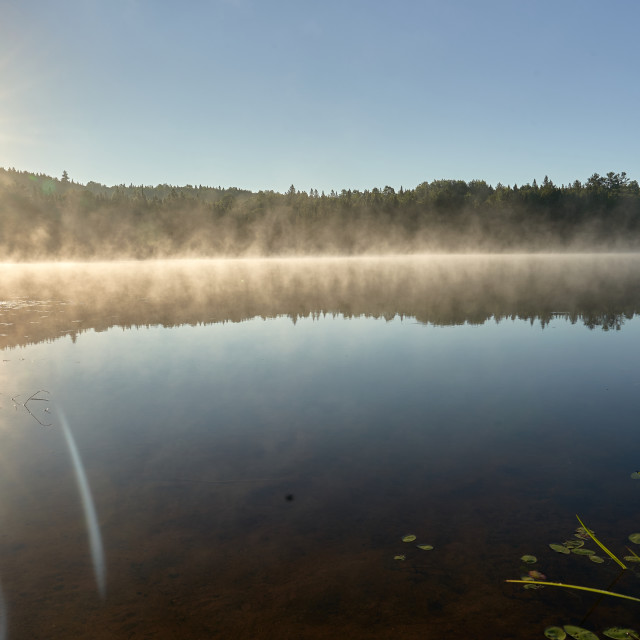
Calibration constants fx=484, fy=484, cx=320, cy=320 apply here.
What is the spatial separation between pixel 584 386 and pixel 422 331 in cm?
720

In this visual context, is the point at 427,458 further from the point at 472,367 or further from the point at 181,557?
the point at 472,367

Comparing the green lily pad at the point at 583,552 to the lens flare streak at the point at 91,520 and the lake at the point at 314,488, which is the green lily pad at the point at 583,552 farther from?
the lens flare streak at the point at 91,520

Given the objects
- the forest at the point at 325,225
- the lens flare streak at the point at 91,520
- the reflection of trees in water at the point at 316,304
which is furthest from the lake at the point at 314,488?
the forest at the point at 325,225

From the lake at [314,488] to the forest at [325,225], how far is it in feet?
390

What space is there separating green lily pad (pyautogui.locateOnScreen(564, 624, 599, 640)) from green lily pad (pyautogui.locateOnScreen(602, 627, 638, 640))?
117mm

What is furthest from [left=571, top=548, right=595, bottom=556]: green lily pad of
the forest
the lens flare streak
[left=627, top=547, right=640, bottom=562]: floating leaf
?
the forest

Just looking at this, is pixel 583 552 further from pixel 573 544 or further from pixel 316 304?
pixel 316 304

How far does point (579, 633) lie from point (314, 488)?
10.8 feet

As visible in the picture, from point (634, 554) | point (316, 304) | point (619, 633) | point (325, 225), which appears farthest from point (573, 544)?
point (325, 225)

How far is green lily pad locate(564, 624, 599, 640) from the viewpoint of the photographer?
150 inches

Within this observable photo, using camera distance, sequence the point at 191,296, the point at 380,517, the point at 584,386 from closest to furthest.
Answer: the point at 380,517 → the point at 584,386 → the point at 191,296

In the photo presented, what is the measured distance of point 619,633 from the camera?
3.84m

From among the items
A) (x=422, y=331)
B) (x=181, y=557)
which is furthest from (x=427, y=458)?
(x=422, y=331)

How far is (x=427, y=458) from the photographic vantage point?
714cm
